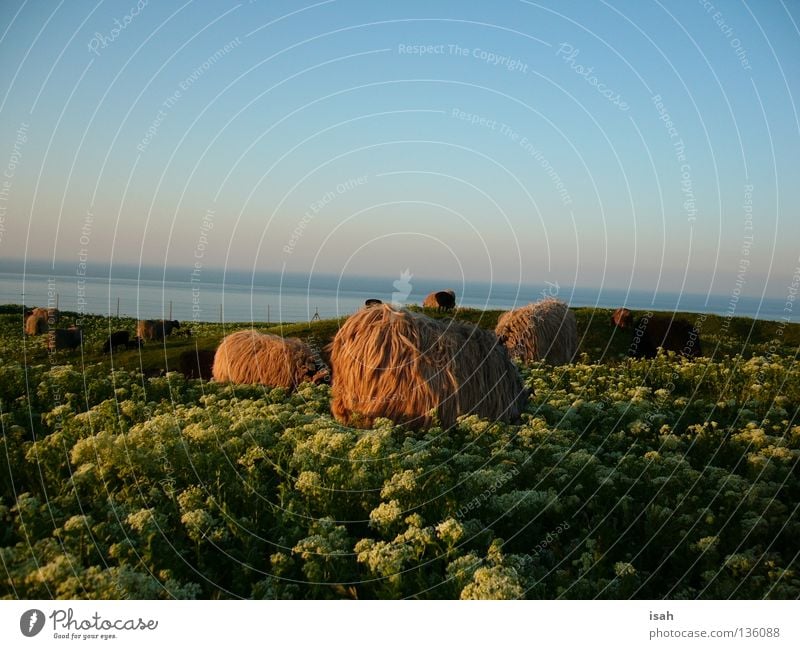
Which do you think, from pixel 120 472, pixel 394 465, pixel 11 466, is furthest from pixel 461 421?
pixel 11 466

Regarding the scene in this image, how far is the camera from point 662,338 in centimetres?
1862

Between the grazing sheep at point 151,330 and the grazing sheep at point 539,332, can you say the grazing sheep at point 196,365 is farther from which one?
the grazing sheep at point 151,330

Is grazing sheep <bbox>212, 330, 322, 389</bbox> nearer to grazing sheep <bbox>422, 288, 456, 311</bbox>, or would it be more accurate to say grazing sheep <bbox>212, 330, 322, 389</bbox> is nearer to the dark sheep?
the dark sheep

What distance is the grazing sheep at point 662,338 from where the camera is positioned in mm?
17984

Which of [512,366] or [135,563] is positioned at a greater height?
[512,366]

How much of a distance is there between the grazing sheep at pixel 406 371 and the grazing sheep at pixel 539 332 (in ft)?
28.2

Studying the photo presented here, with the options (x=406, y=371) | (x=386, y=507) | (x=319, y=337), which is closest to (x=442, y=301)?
(x=319, y=337)

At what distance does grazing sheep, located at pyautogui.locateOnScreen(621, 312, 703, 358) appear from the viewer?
708 inches

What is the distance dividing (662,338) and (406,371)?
1249 cm

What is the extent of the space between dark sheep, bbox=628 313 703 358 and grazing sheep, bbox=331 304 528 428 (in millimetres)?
10315

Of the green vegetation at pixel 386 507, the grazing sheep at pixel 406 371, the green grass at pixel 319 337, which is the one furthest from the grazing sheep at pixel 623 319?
the grazing sheep at pixel 406 371

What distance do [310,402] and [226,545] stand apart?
353 cm

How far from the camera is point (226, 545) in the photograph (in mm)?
5301
